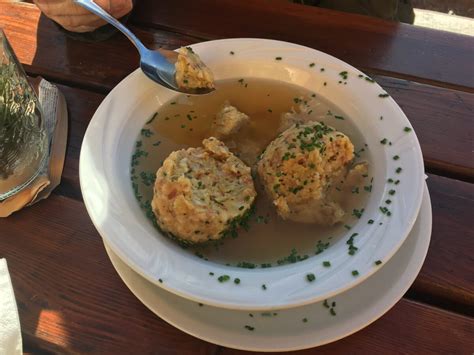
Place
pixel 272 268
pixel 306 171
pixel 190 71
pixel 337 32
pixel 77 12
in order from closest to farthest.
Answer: pixel 272 268 → pixel 306 171 → pixel 190 71 → pixel 77 12 → pixel 337 32

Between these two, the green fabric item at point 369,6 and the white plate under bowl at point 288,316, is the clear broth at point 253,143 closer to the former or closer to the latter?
the white plate under bowl at point 288,316

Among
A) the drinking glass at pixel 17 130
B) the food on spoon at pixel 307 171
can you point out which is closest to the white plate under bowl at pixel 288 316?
the food on spoon at pixel 307 171

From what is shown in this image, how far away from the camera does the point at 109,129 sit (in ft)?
3.40

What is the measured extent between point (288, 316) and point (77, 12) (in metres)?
1.00

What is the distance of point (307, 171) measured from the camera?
1.02 m

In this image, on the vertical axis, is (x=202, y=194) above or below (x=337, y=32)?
below

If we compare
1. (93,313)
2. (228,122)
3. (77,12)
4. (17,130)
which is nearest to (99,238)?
(93,313)

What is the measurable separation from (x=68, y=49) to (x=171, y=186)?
0.75 metres

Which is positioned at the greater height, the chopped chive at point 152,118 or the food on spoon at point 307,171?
the food on spoon at point 307,171

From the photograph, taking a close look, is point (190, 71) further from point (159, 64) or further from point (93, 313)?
point (93, 313)

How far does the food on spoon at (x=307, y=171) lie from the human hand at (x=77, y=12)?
656mm

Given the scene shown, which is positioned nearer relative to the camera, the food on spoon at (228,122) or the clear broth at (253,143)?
the clear broth at (253,143)

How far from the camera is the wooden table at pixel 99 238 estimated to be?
890 millimetres

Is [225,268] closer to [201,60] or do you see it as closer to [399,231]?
[399,231]
